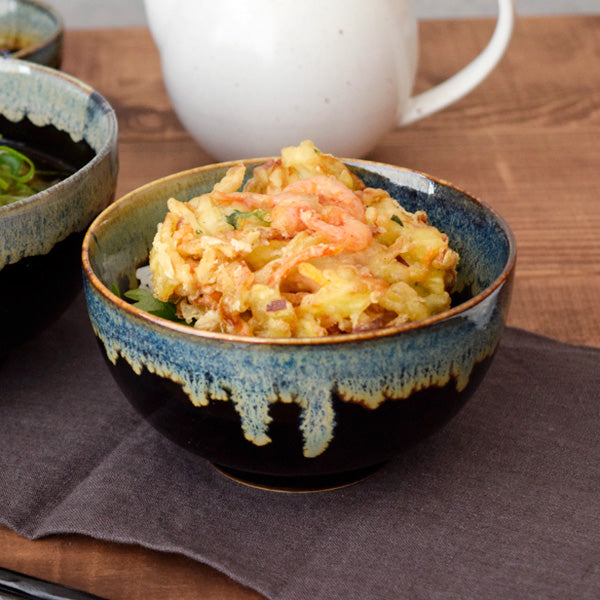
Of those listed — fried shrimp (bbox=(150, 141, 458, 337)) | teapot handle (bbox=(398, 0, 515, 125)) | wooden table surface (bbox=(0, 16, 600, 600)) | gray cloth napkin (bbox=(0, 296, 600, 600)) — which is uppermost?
fried shrimp (bbox=(150, 141, 458, 337))

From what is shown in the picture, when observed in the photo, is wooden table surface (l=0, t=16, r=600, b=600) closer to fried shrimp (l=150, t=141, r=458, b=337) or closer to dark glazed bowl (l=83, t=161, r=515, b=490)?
dark glazed bowl (l=83, t=161, r=515, b=490)

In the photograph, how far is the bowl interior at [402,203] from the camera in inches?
33.4

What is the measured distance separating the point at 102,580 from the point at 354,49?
0.86 meters

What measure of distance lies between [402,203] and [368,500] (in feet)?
1.07

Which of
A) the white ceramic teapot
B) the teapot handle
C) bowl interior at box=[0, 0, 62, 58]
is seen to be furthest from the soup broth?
the teapot handle

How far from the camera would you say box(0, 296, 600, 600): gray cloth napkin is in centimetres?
72

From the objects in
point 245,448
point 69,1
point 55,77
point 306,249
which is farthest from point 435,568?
point 69,1

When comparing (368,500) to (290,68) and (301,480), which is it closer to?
(301,480)

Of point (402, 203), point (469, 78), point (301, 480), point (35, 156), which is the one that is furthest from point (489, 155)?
point (301, 480)

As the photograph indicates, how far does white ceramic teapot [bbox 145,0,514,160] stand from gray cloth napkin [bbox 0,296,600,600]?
516mm

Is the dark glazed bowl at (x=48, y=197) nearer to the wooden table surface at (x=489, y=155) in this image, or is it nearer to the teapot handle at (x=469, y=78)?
the wooden table surface at (x=489, y=155)

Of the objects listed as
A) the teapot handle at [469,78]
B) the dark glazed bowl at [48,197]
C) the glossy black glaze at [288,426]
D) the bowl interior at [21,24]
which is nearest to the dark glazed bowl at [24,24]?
the bowl interior at [21,24]

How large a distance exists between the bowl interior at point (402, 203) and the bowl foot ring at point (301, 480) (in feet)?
0.69

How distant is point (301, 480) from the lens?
0.80m
